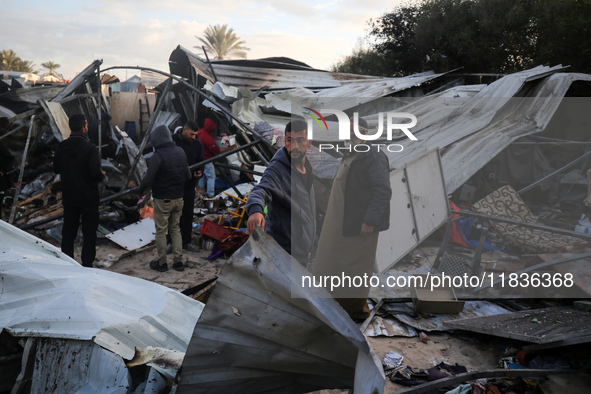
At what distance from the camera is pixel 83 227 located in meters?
4.62

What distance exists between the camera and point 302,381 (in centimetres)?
164

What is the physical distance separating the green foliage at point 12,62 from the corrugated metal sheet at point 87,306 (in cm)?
4879

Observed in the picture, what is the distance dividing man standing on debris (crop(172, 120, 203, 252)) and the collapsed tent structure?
320 mm

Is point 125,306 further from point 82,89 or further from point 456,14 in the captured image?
point 456,14

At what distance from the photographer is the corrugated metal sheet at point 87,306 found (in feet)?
6.02

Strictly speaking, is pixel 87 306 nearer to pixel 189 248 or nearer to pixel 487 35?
pixel 189 248

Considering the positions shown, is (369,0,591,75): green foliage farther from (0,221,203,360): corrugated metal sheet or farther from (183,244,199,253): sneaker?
(0,221,203,360): corrugated metal sheet

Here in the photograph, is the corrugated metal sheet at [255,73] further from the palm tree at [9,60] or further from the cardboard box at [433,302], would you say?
the palm tree at [9,60]

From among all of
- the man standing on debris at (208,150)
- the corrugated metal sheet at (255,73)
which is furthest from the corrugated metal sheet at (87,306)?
the corrugated metal sheet at (255,73)

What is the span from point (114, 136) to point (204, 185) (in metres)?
2.30

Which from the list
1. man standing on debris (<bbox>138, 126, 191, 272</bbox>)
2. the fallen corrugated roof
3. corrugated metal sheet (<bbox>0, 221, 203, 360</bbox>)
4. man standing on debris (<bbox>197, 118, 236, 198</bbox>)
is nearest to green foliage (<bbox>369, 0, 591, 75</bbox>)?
the fallen corrugated roof

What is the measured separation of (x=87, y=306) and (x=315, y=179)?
451cm

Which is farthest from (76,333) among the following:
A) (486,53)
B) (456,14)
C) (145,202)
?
(456,14)

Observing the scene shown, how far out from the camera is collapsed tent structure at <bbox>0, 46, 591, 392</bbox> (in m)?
1.50
